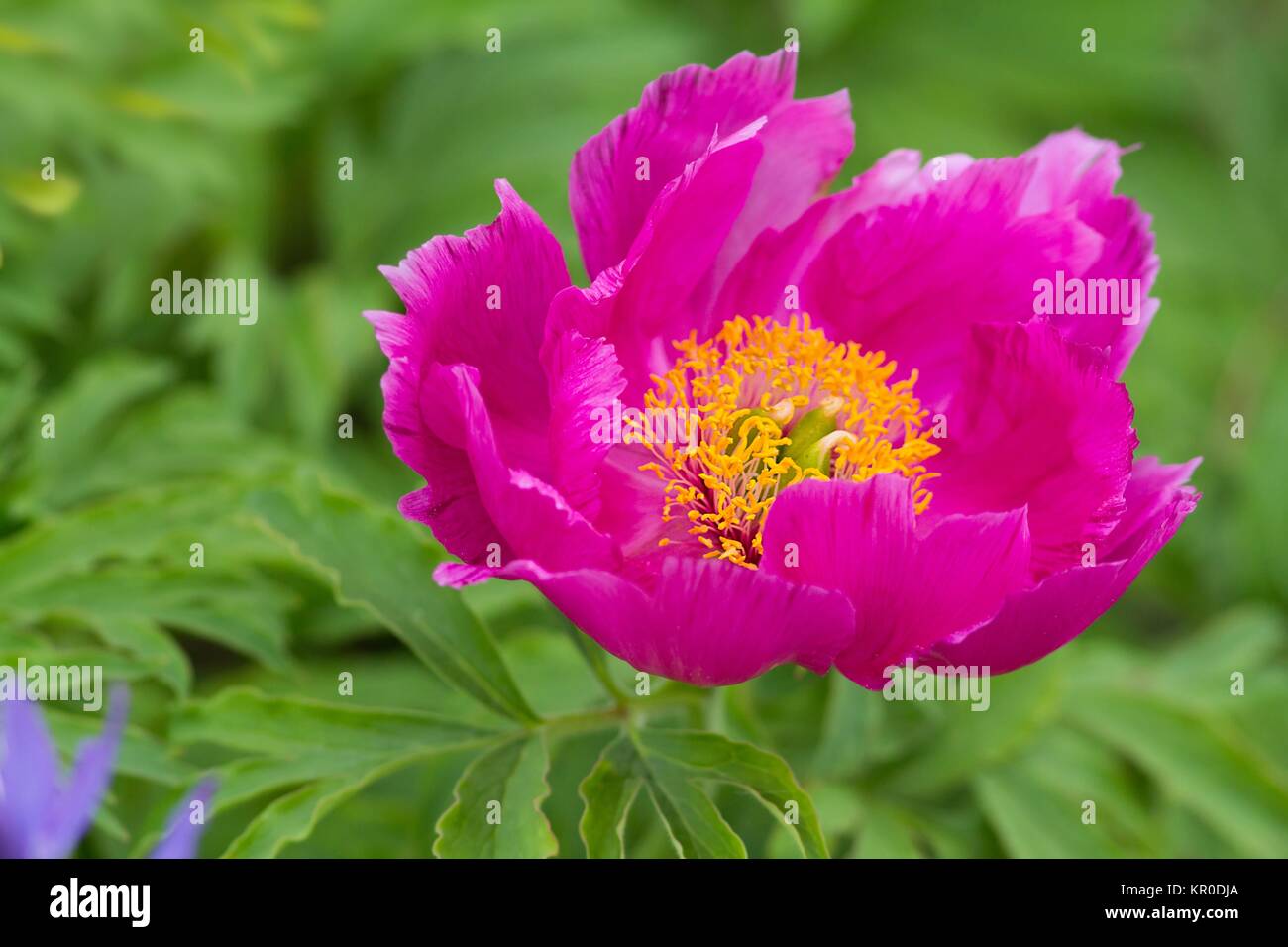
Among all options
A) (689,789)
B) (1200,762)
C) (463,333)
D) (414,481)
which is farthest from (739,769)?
(414,481)

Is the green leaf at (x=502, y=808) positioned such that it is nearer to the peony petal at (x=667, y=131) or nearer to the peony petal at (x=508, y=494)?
the peony petal at (x=508, y=494)

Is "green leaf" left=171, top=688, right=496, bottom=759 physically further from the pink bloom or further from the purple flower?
the purple flower

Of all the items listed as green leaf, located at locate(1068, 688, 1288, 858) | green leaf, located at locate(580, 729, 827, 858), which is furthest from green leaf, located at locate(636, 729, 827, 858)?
green leaf, located at locate(1068, 688, 1288, 858)

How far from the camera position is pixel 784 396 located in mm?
1217

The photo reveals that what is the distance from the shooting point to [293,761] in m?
1.11

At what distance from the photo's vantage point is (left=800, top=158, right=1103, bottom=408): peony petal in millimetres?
1134

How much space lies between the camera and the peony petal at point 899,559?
0.98 metres

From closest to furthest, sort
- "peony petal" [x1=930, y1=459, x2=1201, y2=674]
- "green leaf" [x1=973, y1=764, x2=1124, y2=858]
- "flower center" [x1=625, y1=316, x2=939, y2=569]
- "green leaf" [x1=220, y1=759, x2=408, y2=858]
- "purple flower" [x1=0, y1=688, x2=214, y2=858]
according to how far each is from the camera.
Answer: "purple flower" [x1=0, y1=688, x2=214, y2=858]
"peony petal" [x1=930, y1=459, x2=1201, y2=674]
"green leaf" [x1=220, y1=759, x2=408, y2=858]
"flower center" [x1=625, y1=316, x2=939, y2=569]
"green leaf" [x1=973, y1=764, x2=1124, y2=858]

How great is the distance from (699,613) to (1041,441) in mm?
367

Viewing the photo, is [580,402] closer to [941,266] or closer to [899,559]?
[899,559]

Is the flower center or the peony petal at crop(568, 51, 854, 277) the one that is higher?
the peony petal at crop(568, 51, 854, 277)

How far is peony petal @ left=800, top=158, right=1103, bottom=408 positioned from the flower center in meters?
0.03

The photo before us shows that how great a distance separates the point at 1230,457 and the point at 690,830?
5.22 ft
